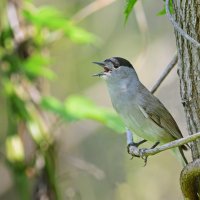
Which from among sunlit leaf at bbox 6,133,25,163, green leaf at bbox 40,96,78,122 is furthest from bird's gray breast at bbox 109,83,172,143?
sunlit leaf at bbox 6,133,25,163

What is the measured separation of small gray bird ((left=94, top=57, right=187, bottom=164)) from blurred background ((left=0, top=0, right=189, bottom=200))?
2164 mm

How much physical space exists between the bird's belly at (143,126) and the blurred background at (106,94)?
2177 millimetres

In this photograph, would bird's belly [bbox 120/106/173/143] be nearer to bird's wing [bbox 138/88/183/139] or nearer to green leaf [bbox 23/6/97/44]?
bird's wing [bbox 138/88/183/139]

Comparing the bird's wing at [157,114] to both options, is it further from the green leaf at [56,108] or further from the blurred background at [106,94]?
the blurred background at [106,94]

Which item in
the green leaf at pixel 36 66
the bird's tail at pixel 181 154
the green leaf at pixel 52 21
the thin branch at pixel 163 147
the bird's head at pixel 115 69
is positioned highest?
the green leaf at pixel 52 21

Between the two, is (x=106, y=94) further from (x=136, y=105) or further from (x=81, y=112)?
(x=136, y=105)

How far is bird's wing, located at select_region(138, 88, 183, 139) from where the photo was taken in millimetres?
3438

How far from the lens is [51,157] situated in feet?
14.9

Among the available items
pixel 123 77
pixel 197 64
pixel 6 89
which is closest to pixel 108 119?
pixel 123 77

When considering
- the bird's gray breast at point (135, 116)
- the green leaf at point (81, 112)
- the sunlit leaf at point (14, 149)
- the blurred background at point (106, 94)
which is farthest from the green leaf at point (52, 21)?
the blurred background at point (106, 94)

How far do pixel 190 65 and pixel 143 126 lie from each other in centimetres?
101

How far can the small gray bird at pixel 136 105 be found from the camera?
3420 mm

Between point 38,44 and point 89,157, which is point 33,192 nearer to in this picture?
point 38,44

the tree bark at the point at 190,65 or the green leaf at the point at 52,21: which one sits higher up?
the green leaf at the point at 52,21
